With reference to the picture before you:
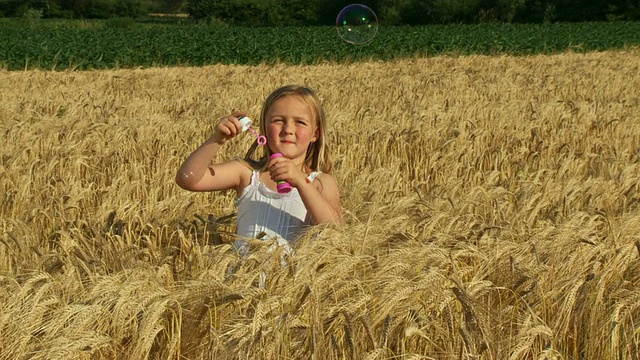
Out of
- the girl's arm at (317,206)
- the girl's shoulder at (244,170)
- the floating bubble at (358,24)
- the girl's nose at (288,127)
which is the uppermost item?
the floating bubble at (358,24)

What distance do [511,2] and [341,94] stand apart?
47.9m

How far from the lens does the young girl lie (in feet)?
11.7

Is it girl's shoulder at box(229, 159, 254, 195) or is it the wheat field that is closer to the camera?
the wheat field

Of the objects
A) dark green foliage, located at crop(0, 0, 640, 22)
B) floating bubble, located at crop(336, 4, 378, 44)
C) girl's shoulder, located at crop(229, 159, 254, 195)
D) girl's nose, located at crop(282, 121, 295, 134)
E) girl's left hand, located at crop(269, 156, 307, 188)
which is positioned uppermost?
dark green foliage, located at crop(0, 0, 640, 22)

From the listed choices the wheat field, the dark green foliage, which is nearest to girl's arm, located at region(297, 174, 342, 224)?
the wheat field

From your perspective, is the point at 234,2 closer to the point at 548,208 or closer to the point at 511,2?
the point at 511,2

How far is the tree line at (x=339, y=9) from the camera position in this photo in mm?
55969

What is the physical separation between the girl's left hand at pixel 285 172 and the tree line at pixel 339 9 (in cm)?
4892

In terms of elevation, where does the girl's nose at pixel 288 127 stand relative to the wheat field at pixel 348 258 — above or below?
above

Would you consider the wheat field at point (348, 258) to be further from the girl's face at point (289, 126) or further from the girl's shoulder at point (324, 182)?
the girl's face at point (289, 126)

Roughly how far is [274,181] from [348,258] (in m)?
0.97

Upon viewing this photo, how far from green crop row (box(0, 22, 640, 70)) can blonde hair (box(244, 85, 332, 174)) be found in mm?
16056

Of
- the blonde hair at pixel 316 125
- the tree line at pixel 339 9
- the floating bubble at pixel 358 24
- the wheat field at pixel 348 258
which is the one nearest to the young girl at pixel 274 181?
the blonde hair at pixel 316 125

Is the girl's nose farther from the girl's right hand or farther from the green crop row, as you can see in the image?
the green crop row
